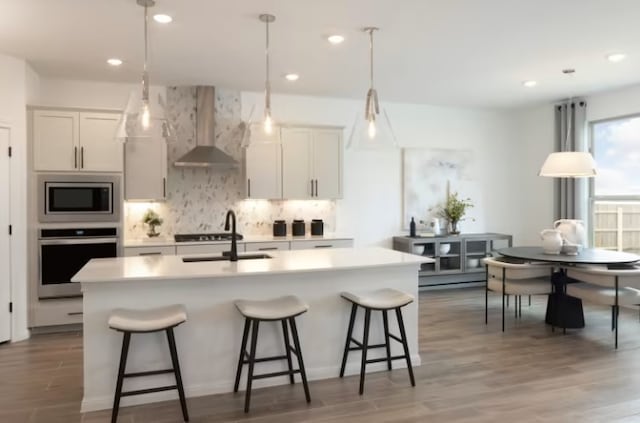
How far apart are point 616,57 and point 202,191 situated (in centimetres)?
478

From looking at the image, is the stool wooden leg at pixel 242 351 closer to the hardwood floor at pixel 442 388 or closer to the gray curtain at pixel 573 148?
the hardwood floor at pixel 442 388

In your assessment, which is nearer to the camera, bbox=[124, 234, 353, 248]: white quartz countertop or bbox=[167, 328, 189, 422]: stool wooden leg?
bbox=[167, 328, 189, 422]: stool wooden leg

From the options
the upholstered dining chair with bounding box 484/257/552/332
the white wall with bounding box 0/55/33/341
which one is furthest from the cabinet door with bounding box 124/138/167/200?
the upholstered dining chair with bounding box 484/257/552/332

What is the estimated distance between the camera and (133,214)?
18.9ft

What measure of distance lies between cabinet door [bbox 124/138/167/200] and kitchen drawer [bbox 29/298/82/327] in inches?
49.5

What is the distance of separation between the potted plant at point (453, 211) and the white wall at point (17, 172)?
5.42 m

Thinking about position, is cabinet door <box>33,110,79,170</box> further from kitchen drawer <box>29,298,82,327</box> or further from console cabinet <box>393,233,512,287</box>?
console cabinet <box>393,233,512,287</box>

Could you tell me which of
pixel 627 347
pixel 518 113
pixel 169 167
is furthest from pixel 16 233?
pixel 518 113

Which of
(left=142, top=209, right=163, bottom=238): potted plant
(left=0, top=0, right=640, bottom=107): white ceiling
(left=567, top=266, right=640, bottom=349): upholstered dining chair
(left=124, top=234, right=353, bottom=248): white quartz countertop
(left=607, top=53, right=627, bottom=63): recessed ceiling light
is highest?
(left=607, top=53, right=627, bottom=63): recessed ceiling light

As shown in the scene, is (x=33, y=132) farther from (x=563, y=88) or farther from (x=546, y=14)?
(x=563, y=88)

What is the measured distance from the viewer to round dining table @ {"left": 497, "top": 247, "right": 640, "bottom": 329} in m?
4.63

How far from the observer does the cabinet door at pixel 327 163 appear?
20.1 ft

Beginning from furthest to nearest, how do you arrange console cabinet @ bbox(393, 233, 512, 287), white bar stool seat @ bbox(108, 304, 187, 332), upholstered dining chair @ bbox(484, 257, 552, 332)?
console cabinet @ bbox(393, 233, 512, 287), upholstered dining chair @ bbox(484, 257, 552, 332), white bar stool seat @ bbox(108, 304, 187, 332)

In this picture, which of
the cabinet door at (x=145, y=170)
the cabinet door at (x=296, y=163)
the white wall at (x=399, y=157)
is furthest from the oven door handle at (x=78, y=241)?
the white wall at (x=399, y=157)
